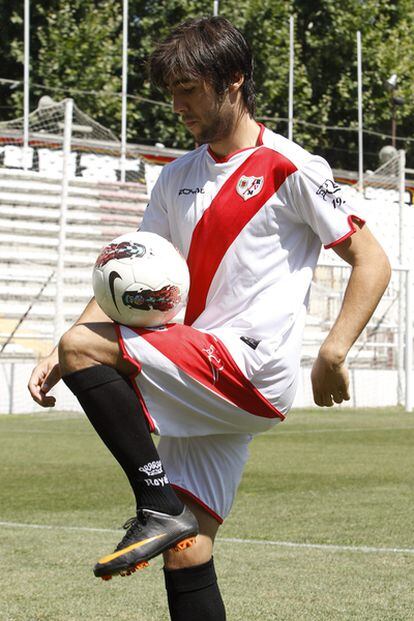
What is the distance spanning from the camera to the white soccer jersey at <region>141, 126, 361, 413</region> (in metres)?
3.67

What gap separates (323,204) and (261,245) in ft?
0.78

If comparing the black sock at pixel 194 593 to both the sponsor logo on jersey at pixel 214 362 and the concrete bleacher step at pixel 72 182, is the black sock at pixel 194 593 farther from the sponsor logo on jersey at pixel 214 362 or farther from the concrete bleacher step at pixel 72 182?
the concrete bleacher step at pixel 72 182

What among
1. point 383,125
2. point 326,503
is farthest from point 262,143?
point 383,125

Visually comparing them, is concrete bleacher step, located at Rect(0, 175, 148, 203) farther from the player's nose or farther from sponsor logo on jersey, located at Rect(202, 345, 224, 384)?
sponsor logo on jersey, located at Rect(202, 345, 224, 384)

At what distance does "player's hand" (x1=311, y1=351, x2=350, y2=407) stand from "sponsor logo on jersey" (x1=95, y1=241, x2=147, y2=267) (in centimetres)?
60

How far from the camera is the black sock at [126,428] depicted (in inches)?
136

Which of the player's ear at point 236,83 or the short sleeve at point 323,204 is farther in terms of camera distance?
the player's ear at point 236,83

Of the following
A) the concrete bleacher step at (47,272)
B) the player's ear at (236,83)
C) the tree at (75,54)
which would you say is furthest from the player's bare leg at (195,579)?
the tree at (75,54)

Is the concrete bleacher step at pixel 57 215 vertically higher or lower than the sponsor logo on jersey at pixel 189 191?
lower

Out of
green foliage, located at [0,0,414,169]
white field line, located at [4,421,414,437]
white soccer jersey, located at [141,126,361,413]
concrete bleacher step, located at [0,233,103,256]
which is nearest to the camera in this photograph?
white soccer jersey, located at [141,126,361,413]

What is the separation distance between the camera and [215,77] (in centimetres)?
369

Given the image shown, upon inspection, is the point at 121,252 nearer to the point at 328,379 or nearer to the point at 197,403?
the point at 197,403

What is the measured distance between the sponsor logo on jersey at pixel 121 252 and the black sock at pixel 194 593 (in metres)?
0.93

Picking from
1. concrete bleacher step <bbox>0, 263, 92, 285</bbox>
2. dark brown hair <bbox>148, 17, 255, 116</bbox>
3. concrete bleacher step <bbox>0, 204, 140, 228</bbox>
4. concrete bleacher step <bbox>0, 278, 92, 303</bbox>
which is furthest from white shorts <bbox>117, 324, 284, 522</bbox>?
concrete bleacher step <bbox>0, 204, 140, 228</bbox>
